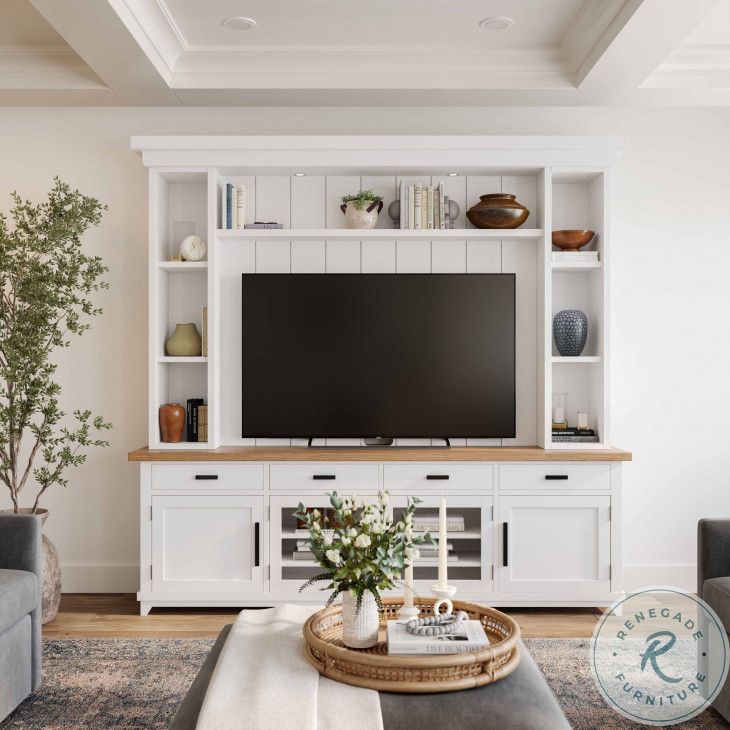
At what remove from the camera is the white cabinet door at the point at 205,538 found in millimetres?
3801

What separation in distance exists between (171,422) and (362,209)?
1.51 meters

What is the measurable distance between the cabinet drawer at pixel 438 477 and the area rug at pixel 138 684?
0.79 metres

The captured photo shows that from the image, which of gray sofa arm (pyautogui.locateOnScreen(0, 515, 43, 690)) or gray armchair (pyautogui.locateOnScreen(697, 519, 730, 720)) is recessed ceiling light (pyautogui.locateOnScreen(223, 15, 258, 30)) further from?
gray armchair (pyautogui.locateOnScreen(697, 519, 730, 720))

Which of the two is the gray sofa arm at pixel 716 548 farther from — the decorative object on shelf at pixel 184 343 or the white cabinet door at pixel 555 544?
the decorative object on shelf at pixel 184 343

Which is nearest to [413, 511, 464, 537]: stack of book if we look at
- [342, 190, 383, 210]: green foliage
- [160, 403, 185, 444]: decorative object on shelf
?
[160, 403, 185, 444]: decorative object on shelf

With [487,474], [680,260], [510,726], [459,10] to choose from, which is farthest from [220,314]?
[510,726]

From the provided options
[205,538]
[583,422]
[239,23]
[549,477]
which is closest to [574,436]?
[583,422]

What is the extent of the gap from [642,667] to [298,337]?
2254mm

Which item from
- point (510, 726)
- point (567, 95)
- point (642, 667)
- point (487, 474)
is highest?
point (567, 95)

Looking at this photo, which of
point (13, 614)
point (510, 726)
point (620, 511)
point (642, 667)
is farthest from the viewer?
point (620, 511)

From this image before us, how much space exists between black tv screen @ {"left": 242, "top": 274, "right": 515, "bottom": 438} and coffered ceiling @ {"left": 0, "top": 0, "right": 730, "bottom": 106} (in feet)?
3.29

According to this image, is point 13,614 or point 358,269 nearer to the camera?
point 13,614

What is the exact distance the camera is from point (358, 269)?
13.7 ft

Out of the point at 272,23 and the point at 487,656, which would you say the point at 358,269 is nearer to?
the point at 272,23
